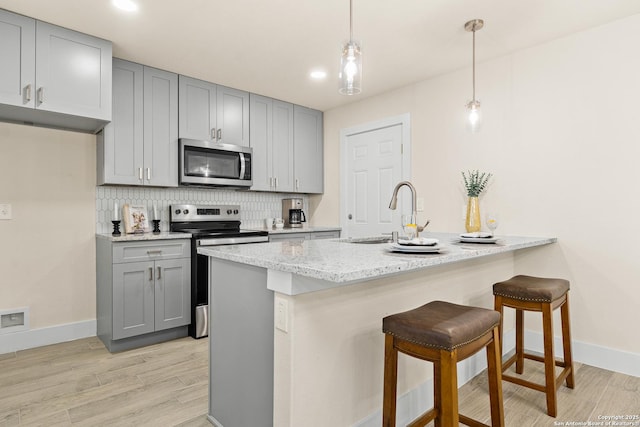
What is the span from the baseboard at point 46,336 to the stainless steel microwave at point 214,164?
156cm

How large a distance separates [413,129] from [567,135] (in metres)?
1.38

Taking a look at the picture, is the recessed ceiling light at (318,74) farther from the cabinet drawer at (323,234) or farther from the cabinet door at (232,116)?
the cabinet drawer at (323,234)

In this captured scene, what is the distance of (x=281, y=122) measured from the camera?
433cm

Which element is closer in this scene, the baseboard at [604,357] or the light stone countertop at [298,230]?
the baseboard at [604,357]

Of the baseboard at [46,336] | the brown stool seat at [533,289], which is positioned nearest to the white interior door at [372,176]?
the brown stool seat at [533,289]

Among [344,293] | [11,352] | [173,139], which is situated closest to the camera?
[344,293]

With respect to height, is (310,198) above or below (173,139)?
below

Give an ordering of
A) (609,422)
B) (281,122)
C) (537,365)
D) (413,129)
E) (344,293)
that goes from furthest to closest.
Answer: (281,122) → (413,129) → (537,365) → (609,422) → (344,293)

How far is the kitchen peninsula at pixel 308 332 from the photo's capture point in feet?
4.52

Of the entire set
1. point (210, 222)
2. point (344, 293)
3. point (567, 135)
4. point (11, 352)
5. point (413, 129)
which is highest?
point (413, 129)

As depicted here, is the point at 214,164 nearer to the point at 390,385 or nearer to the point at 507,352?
the point at 390,385

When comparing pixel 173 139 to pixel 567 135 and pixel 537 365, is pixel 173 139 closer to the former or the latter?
pixel 567 135

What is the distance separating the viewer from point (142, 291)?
297 cm

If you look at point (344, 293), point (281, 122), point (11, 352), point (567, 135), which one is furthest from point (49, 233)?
point (567, 135)
